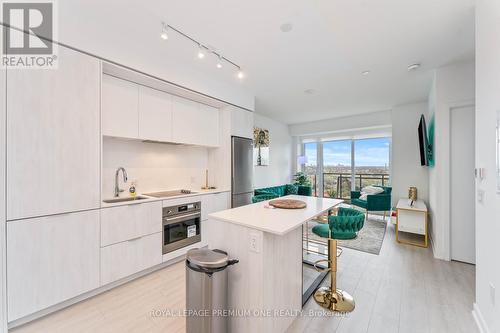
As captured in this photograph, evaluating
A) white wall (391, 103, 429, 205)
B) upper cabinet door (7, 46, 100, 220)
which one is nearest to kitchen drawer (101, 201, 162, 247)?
upper cabinet door (7, 46, 100, 220)

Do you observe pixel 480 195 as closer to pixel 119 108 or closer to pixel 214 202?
pixel 214 202

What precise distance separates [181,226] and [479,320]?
324 cm

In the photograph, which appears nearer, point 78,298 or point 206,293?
point 206,293

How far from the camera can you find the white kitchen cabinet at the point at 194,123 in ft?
10.1

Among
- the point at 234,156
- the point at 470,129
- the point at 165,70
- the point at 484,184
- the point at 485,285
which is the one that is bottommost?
the point at 485,285

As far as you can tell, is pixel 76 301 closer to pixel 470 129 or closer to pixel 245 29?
pixel 245 29

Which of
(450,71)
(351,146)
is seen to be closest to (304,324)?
(450,71)

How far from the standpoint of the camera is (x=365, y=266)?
9.04 feet

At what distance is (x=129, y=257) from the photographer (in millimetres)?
2314

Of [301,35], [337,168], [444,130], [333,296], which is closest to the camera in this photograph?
[333,296]

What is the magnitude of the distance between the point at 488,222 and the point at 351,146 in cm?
521

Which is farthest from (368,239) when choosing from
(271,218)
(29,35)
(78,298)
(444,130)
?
(29,35)

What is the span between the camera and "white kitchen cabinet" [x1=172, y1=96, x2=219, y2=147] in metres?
3.09

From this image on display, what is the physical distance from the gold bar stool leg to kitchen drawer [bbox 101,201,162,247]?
2.10 m
